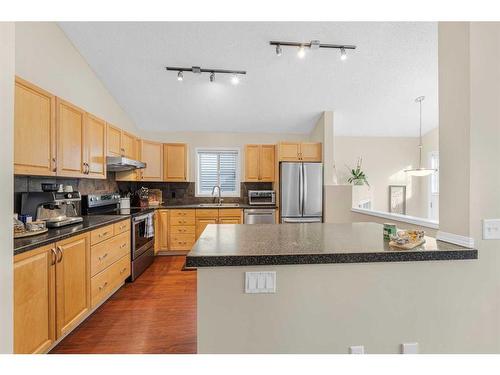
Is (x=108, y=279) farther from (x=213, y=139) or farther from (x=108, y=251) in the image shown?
(x=213, y=139)

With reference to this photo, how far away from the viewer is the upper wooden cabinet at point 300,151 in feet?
13.9

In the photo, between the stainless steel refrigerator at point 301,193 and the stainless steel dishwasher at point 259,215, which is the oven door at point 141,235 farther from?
the stainless steel refrigerator at point 301,193

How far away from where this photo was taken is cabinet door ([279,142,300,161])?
13.9 feet

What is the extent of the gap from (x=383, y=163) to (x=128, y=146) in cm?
549

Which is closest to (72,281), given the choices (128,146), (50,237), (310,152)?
(50,237)

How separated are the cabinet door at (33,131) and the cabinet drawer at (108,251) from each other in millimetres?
830

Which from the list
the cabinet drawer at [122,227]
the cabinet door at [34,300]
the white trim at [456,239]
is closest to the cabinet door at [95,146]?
the cabinet drawer at [122,227]

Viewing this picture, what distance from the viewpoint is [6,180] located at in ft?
2.82

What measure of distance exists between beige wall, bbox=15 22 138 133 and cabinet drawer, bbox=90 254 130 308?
2.04 metres

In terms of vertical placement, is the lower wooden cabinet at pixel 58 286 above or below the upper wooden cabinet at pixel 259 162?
below

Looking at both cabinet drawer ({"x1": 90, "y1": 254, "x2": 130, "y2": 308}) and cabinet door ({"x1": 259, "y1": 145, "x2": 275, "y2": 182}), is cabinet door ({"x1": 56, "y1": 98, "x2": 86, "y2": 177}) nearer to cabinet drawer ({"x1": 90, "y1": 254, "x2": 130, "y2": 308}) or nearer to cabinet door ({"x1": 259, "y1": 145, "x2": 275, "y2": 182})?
cabinet drawer ({"x1": 90, "y1": 254, "x2": 130, "y2": 308})

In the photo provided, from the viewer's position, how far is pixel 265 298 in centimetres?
108

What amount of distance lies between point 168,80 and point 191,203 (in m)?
2.41
